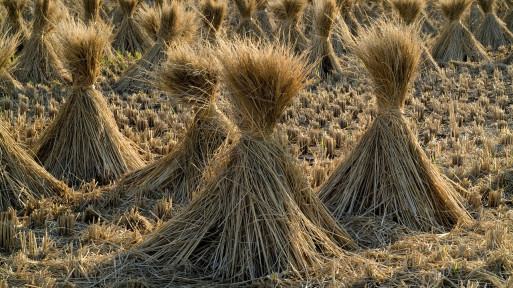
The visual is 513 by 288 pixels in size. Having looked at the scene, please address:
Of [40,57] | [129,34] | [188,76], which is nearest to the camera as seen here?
[188,76]

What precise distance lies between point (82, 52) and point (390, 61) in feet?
8.09

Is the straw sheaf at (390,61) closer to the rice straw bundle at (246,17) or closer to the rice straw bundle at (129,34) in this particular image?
the rice straw bundle at (129,34)

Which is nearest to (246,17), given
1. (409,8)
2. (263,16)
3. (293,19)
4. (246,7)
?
(246,7)

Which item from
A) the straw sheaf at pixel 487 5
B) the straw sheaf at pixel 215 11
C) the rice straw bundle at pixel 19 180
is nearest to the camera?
the rice straw bundle at pixel 19 180

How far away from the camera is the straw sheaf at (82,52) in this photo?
16.1 ft

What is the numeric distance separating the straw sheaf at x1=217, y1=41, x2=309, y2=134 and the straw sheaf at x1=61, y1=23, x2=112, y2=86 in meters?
1.89

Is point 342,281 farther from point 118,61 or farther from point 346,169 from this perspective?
point 118,61

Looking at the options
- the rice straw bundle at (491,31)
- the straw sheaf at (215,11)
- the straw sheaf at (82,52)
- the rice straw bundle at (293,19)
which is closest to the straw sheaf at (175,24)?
the straw sheaf at (215,11)

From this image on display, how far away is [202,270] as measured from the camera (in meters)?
3.34

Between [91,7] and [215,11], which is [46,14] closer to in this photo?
[91,7]

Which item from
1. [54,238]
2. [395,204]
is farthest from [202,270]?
[395,204]

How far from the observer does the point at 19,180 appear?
438cm

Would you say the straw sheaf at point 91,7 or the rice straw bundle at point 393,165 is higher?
the straw sheaf at point 91,7

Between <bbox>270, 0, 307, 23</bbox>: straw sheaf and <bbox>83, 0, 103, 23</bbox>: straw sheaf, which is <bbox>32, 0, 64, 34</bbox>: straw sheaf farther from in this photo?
<bbox>270, 0, 307, 23</bbox>: straw sheaf
